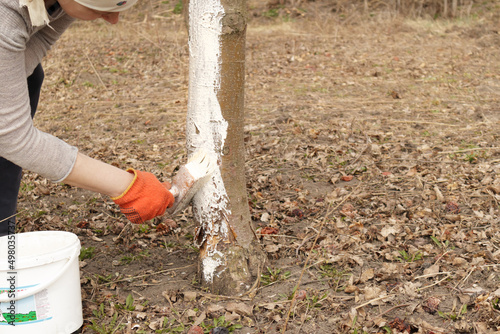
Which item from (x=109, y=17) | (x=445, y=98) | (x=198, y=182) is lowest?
(x=445, y=98)

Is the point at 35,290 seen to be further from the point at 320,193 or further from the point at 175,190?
the point at 320,193

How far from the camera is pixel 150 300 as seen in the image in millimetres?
2420

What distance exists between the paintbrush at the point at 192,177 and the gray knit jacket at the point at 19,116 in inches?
21.7

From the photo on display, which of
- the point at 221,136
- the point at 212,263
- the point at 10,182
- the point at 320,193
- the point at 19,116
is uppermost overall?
the point at 19,116

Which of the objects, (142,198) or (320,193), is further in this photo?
(320,193)

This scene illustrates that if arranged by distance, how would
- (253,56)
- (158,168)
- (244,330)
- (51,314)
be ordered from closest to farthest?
(51,314) → (244,330) → (158,168) → (253,56)

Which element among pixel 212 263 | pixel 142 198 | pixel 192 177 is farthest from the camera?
pixel 212 263

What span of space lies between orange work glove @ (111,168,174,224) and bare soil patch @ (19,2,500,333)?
0.55 m

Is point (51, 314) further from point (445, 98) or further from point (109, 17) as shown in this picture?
point (445, 98)

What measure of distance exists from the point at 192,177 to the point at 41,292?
835mm

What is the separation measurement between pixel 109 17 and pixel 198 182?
862 mm

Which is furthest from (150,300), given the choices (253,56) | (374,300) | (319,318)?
(253,56)

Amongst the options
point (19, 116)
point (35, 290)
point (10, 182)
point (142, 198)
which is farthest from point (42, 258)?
point (10, 182)

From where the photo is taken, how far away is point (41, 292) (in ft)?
6.52
